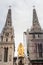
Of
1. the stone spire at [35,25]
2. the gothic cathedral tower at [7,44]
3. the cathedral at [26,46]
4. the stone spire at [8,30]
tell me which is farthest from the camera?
the stone spire at [8,30]

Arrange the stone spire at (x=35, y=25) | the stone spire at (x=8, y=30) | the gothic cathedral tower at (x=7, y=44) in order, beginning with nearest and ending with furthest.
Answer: the stone spire at (x=35, y=25)
the gothic cathedral tower at (x=7, y=44)
the stone spire at (x=8, y=30)

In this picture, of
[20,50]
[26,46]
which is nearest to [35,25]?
[26,46]

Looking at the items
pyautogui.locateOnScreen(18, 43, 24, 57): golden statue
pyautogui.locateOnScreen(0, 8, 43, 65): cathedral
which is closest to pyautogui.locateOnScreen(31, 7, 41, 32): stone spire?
pyautogui.locateOnScreen(0, 8, 43, 65): cathedral

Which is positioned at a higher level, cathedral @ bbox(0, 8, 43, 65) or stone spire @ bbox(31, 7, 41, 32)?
stone spire @ bbox(31, 7, 41, 32)

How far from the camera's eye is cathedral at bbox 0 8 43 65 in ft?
127

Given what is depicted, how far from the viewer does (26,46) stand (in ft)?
137

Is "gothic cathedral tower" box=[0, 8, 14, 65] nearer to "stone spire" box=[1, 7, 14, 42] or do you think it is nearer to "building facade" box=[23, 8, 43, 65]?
"stone spire" box=[1, 7, 14, 42]

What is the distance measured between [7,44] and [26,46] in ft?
13.1

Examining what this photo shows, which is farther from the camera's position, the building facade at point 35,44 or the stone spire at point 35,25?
the stone spire at point 35,25

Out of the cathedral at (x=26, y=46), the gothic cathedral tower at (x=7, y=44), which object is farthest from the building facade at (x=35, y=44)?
the gothic cathedral tower at (x=7, y=44)

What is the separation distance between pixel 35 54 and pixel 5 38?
8.11 metres

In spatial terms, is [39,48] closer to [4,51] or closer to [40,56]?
[40,56]

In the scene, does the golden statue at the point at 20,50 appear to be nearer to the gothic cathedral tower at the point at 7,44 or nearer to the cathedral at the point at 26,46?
the cathedral at the point at 26,46

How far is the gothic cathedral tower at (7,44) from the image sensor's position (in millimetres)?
43188
